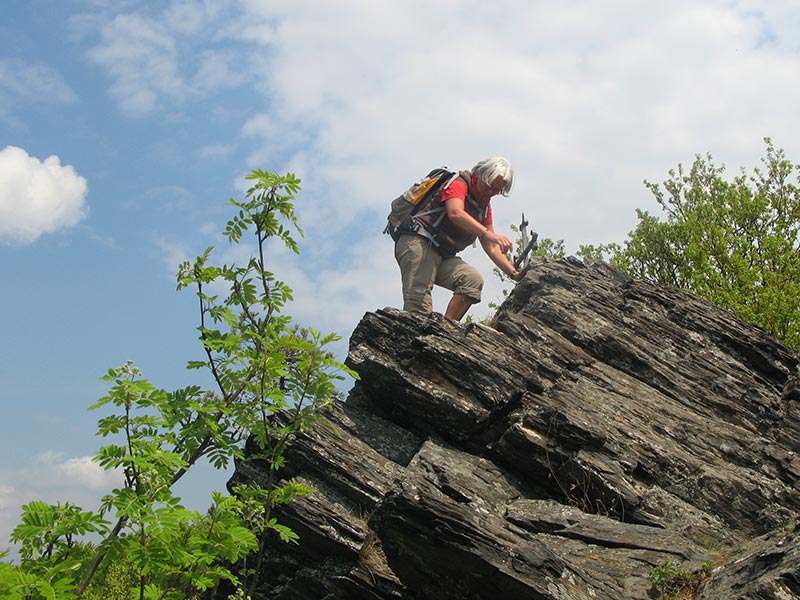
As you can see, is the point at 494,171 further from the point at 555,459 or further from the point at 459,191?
the point at 555,459

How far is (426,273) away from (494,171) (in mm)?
2247

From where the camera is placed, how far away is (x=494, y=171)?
13.0 m

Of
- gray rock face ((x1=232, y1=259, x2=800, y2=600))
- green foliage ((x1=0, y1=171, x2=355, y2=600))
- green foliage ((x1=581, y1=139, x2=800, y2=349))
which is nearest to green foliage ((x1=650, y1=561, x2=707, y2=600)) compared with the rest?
gray rock face ((x1=232, y1=259, x2=800, y2=600))

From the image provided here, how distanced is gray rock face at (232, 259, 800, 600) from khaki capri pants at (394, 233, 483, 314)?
0.99 meters

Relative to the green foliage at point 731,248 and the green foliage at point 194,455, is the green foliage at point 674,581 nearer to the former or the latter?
the green foliage at point 194,455

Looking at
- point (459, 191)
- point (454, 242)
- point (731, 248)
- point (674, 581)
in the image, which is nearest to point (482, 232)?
point (454, 242)

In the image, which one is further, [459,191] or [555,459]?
[459,191]

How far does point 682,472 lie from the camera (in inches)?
428

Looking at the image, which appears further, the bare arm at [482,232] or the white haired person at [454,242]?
the white haired person at [454,242]

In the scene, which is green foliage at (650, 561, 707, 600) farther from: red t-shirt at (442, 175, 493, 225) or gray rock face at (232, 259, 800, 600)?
red t-shirt at (442, 175, 493, 225)

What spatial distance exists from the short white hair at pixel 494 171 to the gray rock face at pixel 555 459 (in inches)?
96.1

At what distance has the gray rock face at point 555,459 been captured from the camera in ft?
26.9

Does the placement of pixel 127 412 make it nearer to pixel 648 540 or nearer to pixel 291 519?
pixel 291 519

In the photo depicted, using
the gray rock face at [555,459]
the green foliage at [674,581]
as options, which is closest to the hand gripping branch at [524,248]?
the gray rock face at [555,459]
